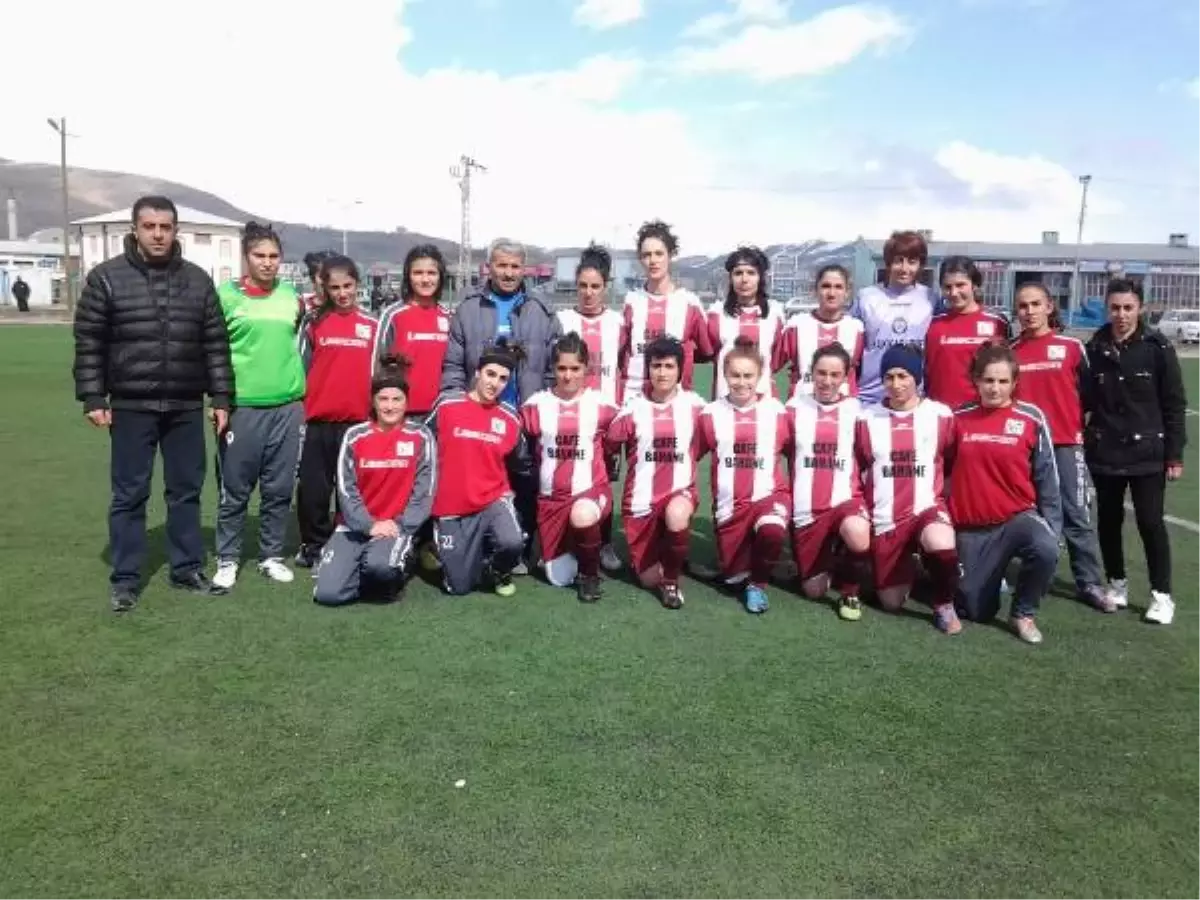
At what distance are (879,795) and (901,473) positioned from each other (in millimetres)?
2116

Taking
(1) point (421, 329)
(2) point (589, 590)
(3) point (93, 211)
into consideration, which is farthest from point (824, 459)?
(3) point (93, 211)

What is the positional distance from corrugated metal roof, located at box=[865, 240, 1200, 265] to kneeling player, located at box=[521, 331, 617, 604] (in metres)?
48.0

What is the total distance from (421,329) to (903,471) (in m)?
2.55

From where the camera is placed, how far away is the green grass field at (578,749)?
258 centimetres

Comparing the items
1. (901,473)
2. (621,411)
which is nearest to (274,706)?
(621,411)

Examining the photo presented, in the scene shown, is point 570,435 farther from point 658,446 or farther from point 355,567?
point 355,567

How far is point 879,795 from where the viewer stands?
9.78 feet

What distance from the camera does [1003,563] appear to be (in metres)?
4.60

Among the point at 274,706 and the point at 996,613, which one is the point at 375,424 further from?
the point at 996,613

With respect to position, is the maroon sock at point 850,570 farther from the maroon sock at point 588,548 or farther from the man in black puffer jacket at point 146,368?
the man in black puffer jacket at point 146,368

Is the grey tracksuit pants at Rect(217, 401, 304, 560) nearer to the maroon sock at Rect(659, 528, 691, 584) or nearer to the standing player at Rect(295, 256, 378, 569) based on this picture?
the standing player at Rect(295, 256, 378, 569)

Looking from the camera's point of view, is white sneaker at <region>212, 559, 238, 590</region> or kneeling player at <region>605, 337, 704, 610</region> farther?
kneeling player at <region>605, 337, 704, 610</region>

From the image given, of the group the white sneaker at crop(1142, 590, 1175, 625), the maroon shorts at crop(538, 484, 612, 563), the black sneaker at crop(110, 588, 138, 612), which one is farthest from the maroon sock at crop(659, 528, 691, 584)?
the black sneaker at crop(110, 588, 138, 612)

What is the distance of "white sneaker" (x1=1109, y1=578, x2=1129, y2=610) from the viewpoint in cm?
489
